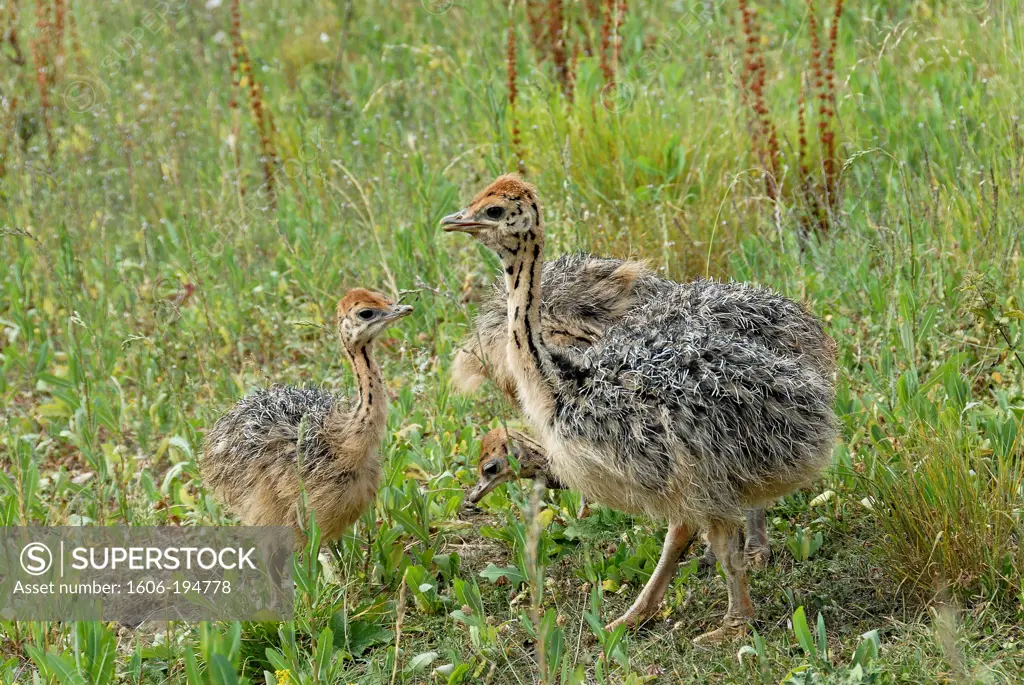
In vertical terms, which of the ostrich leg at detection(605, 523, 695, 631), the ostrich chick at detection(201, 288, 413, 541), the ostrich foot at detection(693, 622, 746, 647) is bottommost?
the ostrich foot at detection(693, 622, 746, 647)

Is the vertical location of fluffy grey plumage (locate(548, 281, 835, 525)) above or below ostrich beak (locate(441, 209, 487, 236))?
below

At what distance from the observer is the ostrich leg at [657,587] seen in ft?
13.6

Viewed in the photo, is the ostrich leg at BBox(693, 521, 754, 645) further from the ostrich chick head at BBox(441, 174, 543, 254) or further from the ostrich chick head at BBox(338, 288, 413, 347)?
the ostrich chick head at BBox(338, 288, 413, 347)

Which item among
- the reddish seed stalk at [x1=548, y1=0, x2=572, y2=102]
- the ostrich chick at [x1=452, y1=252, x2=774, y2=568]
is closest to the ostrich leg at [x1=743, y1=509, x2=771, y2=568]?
the ostrich chick at [x1=452, y1=252, x2=774, y2=568]

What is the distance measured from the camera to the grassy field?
156 inches

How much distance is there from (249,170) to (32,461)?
4.57 metres

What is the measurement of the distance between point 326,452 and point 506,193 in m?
1.23

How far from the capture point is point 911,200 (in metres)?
5.88

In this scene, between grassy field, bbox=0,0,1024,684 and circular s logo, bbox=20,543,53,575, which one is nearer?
grassy field, bbox=0,0,1024,684

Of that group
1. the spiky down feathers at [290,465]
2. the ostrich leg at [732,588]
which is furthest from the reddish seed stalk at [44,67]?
the ostrich leg at [732,588]

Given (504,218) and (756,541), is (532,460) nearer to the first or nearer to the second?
(756,541)

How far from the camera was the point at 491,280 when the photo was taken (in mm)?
6359

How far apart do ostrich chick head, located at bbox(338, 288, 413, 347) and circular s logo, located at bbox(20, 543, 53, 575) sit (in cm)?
142

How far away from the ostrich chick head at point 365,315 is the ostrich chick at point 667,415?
49 centimetres
